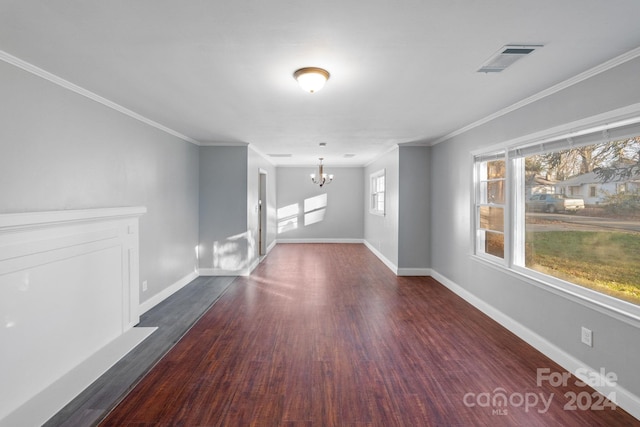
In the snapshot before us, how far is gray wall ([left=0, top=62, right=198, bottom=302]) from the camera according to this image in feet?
7.68

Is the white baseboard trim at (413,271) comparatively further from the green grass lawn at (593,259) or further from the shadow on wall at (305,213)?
the shadow on wall at (305,213)

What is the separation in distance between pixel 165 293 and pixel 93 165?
2.14 m

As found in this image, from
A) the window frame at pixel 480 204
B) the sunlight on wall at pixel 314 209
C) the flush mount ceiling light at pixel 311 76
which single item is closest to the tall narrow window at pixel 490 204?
the window frame at pixel 480 204

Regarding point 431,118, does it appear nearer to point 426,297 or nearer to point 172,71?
point 426,297

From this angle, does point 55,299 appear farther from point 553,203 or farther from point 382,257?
point 382,257

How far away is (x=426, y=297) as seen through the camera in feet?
15.2

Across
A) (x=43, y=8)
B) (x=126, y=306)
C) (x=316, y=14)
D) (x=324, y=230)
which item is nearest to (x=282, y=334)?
(x=126, y=306)

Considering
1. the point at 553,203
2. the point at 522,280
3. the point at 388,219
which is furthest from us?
the point at 388,219

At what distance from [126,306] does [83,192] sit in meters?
1.29

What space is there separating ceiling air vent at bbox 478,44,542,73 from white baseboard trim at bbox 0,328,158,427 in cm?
393

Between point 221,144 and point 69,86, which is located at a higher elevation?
point 221,144

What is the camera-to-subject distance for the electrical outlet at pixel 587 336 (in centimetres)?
249

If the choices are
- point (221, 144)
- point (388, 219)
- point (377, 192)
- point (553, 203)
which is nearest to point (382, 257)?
point (388, 219)

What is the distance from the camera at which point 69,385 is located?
7.96 ft
